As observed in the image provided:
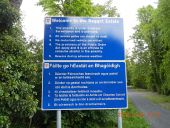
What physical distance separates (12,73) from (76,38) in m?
2.18

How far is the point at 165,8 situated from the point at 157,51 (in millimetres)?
19920

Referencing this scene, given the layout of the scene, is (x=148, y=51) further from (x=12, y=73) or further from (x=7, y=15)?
(x=12, y=73)

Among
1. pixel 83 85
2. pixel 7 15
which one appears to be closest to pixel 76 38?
pixel 83 85

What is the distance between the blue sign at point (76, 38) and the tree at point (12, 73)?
1.55 metres

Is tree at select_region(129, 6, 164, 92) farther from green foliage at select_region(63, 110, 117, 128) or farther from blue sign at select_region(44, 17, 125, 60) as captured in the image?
blue sign at select_region(44, 17, 125, 60)

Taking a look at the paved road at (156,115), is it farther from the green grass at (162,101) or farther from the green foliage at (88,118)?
the green foliage at (88,118)

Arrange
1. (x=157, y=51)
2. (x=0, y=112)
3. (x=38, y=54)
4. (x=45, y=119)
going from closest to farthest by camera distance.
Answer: (x=0, y=112) < (x=45, y=119) < (x=38, y=54) < (x=157, y=51)

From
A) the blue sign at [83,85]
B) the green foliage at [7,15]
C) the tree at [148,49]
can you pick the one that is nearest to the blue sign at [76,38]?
the blue sign at [83,85]

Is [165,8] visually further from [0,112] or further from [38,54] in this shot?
[0,112]

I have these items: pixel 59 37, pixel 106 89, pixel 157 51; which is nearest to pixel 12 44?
pixel 59 37

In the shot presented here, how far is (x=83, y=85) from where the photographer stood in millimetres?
5434

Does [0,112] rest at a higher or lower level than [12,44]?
lower

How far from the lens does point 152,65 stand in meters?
53.8

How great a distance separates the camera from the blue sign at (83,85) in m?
5.38
